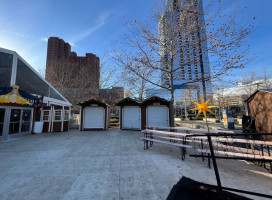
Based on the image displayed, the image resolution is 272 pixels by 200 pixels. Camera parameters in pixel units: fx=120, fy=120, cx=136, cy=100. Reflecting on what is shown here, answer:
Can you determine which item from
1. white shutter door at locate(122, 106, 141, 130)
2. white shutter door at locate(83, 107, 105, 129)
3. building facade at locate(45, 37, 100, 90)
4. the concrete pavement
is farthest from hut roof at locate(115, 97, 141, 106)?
building facade at locate(45, 37, 100, 90)

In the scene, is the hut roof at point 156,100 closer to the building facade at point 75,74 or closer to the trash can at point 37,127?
the trash can at point 37,127

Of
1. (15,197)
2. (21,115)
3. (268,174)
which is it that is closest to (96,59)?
(21,115)

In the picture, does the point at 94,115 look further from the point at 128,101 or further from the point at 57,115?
the point at 128,101

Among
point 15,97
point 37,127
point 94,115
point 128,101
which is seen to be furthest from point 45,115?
point 128,101

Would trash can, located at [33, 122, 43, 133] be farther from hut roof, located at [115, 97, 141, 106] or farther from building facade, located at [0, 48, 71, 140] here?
hut roof, located at [115, 97, 141, 106]

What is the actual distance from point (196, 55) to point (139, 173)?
807cm

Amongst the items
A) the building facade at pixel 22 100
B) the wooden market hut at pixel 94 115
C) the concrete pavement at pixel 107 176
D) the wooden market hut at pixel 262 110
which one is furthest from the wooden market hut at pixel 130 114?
→ the wooden market hut at pixel 262 110

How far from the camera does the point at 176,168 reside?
3588 mm

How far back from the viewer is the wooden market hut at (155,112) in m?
11.4

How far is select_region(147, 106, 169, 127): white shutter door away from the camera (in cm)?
1140

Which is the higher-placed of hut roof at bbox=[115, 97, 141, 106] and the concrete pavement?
hut roof at bbox=[115, 97, 141, 106]

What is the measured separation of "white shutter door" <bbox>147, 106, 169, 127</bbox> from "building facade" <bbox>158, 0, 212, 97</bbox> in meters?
3.39

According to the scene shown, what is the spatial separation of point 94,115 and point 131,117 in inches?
149

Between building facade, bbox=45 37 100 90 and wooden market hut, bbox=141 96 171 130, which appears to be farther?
building facade, bbox=45 37 100 90
